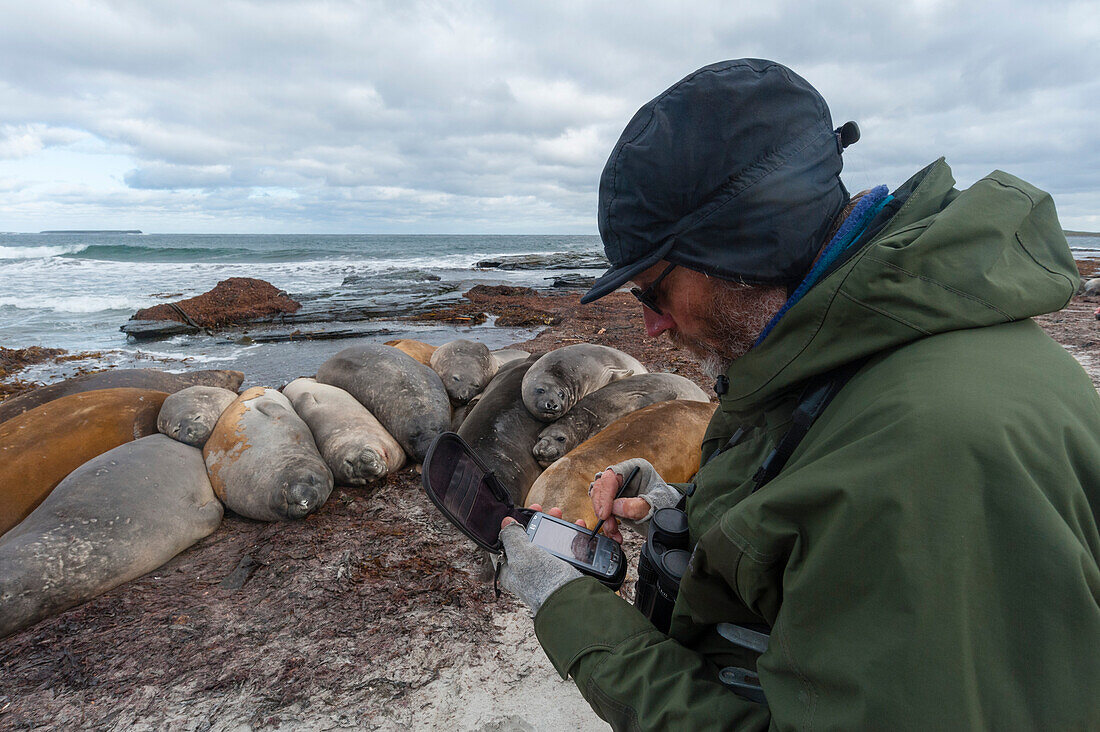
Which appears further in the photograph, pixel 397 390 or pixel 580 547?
pixel 397 390

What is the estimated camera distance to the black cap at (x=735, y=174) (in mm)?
1477

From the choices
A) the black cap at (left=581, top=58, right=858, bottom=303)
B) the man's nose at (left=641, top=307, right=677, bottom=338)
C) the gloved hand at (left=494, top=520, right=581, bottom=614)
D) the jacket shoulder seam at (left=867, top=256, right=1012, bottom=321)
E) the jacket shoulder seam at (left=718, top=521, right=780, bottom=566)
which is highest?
the black cap at (left=581, top=58, right=858, bottom=303)

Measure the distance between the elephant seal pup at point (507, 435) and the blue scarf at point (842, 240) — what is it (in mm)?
3708

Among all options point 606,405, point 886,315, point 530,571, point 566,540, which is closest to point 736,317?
point 886,315

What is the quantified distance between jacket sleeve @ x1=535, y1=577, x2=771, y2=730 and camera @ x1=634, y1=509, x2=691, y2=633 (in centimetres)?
22

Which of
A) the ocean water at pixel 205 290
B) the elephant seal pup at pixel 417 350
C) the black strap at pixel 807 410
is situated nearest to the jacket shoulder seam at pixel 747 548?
the black strap at pixel 807 410

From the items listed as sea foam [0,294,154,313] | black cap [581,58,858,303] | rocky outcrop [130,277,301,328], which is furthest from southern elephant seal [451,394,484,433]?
sea foam [0,294,154,313]

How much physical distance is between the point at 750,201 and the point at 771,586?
0.89 metres

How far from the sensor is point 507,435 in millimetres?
5625

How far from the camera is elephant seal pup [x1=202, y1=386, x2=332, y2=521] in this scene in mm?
4734

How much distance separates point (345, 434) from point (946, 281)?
5272 millimetres

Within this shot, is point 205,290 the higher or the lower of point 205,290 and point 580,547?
the lower

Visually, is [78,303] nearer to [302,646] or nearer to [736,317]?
[302,646]

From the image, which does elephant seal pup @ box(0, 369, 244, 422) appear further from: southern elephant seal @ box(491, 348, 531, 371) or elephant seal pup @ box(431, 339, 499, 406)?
southern elephant seal @ box(491, 348, 531, 371)
